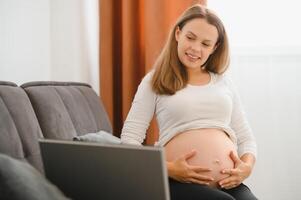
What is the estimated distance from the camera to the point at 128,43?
2.26 m

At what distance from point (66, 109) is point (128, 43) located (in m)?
0.70

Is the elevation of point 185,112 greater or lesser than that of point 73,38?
lesser

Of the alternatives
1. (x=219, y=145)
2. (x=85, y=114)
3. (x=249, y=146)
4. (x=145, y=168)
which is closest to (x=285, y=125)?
(x=249, y=146)

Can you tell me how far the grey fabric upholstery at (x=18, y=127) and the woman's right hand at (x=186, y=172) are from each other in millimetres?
433

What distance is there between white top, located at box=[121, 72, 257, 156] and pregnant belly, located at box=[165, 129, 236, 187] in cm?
3

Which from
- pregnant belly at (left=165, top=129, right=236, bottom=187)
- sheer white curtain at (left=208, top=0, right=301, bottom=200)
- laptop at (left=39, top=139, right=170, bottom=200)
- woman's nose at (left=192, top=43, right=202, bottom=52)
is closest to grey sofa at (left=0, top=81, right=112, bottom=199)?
laptop at (left=39, top=139, right=170, bottom=200)

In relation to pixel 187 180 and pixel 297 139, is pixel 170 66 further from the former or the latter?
pixel 297 139

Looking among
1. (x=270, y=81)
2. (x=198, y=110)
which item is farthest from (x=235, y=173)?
(x=270, y=81)

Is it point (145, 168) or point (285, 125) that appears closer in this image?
point (145, 168)

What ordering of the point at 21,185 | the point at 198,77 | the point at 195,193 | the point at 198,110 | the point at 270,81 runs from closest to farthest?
the point at 21,185 < the point at 195,193 < the point at 198,110 < the point at 198,77 < the point at 270,81

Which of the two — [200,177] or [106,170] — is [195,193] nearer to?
[200,177]

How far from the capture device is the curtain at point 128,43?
2230 millimetres

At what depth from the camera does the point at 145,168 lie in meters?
0.84

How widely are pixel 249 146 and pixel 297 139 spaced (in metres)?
0.80
